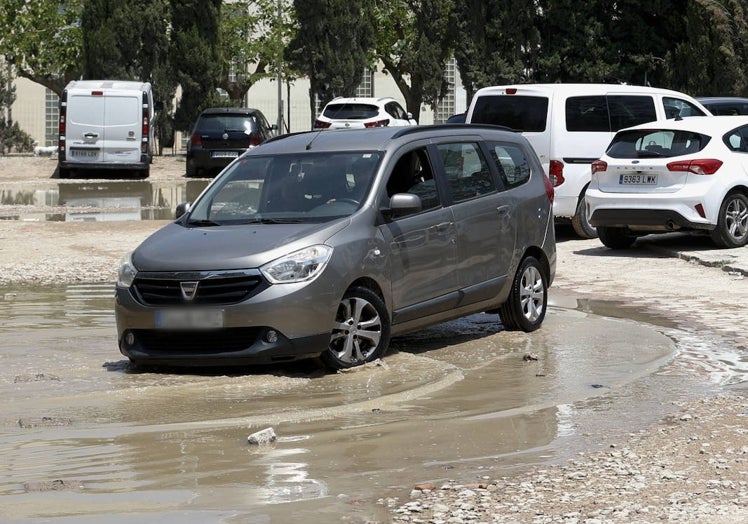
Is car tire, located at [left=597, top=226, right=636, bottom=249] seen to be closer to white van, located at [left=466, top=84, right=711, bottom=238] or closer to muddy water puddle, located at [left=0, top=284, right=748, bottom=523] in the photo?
white van, located at [left=466, top=84, right=711, bottom=238]

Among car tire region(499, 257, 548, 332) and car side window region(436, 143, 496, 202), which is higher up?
car side window region(436, 143, 496, 202)

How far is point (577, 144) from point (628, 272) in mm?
3409

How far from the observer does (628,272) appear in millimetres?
Answer: 15672

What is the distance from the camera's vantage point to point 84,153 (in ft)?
112

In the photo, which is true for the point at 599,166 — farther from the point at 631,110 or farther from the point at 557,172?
the point at 631,110

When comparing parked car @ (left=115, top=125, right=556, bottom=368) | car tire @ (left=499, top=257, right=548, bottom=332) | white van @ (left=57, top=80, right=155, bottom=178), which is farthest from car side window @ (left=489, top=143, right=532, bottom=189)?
white van @ (left=57, top=80, right=155, bottom=178)

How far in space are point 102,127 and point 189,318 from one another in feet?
83.8

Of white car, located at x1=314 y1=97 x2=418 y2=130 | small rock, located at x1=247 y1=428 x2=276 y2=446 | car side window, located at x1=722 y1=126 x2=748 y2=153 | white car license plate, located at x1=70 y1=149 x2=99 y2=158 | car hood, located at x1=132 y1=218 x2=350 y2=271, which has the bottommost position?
small rock, located at x1=247 y1=428 x2=276 y2=446

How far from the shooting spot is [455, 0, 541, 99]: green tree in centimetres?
4044

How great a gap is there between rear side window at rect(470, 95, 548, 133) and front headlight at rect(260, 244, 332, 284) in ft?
31.7

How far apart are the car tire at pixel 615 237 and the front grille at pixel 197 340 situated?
9.33 meters

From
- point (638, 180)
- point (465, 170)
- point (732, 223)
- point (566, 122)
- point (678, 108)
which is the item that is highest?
point (678, 108)

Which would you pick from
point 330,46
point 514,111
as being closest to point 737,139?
point 514,111

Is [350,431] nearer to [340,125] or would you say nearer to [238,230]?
[238,230]
